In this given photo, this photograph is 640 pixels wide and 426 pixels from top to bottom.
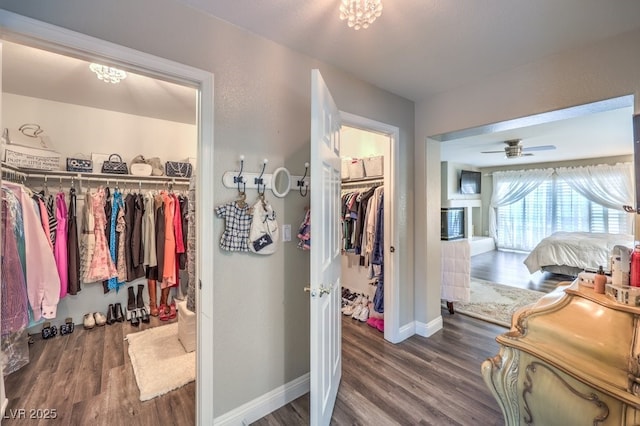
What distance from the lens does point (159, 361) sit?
7.31ft

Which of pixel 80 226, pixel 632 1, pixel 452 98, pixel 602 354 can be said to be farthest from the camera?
pixel 80 226

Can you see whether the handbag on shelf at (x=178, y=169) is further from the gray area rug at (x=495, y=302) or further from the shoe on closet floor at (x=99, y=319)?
the gray area rug at (x=495, y=302)

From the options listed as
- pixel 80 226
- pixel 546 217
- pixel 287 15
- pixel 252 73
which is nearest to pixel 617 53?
pixel 287 15

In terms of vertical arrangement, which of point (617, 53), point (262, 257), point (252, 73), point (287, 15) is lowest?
point (262, 257)

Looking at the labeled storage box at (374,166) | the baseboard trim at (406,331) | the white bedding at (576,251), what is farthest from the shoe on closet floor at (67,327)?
the white bedding at (576,251)

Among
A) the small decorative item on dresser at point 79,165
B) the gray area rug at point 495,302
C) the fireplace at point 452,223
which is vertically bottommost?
the gray area rug at point 495,302

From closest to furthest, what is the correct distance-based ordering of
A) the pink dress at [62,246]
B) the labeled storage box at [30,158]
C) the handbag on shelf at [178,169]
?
the labeled storage box at [30,158] < the pink dress at [62,246] < the handbag on shelf at [178,169]

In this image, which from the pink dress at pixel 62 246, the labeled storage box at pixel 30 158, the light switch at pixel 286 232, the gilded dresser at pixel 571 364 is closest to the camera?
the gilded dresser at pixel 571 364

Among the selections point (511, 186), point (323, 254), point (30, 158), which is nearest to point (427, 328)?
point (323, 254)

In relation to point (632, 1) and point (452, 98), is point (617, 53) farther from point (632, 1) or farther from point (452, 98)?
point (452, 98)

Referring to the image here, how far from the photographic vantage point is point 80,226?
2.82 metres

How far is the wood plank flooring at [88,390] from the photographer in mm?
1657

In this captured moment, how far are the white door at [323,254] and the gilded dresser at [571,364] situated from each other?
2.57 feet

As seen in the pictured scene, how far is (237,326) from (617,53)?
292 centimetres
